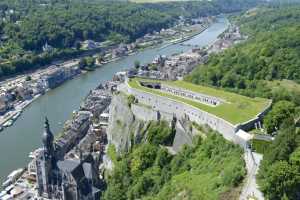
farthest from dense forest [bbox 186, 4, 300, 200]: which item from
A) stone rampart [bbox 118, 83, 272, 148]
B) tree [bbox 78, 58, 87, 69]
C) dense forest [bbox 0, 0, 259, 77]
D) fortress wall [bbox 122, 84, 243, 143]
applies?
dense forest [bbox 0, 0, 259, 77]

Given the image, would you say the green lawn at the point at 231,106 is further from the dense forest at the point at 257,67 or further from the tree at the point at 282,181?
the tree at the point at 282,181

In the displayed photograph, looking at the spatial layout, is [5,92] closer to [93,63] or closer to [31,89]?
[31,89]

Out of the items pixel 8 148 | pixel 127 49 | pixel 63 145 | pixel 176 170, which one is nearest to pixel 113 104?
pixel 63 145

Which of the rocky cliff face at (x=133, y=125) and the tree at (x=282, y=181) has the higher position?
the tree at (x=282, y=181)

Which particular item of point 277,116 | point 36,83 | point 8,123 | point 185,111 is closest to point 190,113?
point 185,111

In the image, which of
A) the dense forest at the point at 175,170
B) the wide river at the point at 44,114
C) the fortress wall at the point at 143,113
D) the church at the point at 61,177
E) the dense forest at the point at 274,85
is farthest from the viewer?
the wide river at the point at 44,114

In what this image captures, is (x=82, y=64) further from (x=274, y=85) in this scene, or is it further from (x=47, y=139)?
(x=47, y=139)

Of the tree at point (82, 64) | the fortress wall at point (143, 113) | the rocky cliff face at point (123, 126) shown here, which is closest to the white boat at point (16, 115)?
the rocky cliff face at point (123, 126)
